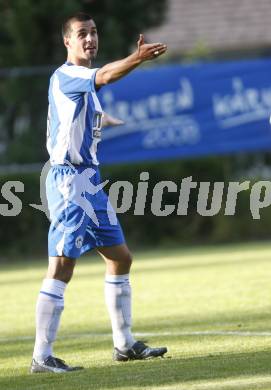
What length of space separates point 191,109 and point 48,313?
12.6 metres

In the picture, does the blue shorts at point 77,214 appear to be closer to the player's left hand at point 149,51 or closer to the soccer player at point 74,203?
the soccer player at point 74,203

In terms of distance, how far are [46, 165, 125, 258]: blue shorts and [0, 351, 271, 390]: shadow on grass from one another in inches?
32.4

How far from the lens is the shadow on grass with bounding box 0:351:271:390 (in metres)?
7.03

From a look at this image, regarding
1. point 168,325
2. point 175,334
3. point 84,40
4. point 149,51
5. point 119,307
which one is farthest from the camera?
point 168,325

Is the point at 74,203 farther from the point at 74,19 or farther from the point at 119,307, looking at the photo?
the point at 74,19

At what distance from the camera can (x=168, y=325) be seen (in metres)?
9.98

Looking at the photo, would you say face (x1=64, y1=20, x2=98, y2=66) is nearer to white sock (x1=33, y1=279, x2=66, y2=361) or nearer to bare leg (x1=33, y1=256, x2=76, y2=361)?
bare leg (x1=33, y1=256, x2=76, y2=361)

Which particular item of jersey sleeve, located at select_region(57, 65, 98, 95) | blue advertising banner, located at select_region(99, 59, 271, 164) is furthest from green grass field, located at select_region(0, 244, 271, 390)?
blue advertising banner, located at select_region(99, 59, 271, 164)

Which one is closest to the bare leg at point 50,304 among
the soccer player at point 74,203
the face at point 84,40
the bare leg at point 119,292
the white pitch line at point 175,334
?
the soccer player at point 74,203

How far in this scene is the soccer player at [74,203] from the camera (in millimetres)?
7828

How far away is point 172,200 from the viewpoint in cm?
2058

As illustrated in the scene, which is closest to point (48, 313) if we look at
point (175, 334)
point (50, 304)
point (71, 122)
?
point (50, 304)

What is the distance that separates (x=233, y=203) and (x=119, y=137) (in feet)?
7.40

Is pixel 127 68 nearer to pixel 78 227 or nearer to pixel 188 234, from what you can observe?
pixel 78 227
